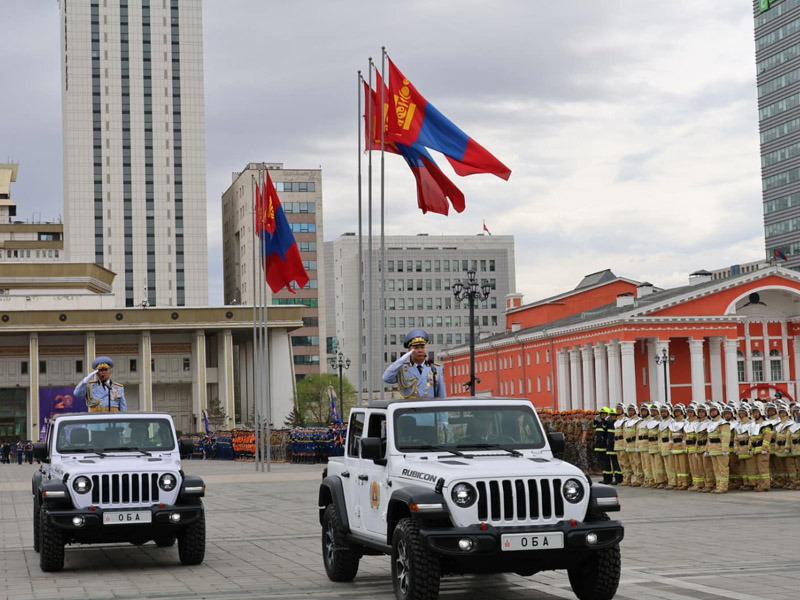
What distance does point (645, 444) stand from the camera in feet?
89.6

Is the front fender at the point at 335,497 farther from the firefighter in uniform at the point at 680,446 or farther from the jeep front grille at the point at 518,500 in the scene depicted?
the firefighter in uniform at the point at 680,446

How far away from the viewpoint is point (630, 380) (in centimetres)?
7650

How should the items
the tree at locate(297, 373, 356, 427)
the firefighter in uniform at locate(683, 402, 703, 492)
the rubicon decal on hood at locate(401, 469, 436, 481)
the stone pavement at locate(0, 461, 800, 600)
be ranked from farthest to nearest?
1. the tree at locate(297, 373, 356, 427)
2. the firefighter in uniform at locate(683, 402, 703, 492)
3. the stone pavement at locate(0, 461, 800, 600)
4. the rubicon decal on hood at locate(401, 469, 436, 481)

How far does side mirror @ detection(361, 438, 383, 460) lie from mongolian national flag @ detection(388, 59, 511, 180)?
1205cm

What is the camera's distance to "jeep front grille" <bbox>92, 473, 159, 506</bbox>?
13.9 meters

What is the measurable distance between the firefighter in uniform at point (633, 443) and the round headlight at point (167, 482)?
15.8 meters

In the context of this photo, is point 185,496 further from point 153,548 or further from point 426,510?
point 426,510

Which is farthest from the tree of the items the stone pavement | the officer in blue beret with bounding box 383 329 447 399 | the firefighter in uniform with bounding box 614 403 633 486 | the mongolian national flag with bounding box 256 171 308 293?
the officer in blue beret with bounding box 383 329 447 399

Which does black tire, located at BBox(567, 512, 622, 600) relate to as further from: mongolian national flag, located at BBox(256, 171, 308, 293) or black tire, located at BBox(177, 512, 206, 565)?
mongolian national flag, located at BBox(256, 171, 308, 293)

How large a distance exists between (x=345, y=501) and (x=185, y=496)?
8.71ft

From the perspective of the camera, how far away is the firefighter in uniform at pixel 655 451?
2694 centimetres

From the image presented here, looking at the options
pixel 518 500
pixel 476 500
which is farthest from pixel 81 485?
pixel 518 500

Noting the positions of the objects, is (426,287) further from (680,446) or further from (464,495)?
(464,495)

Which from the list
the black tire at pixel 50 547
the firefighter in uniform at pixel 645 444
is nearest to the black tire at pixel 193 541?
the black tire at pixel 50 547
